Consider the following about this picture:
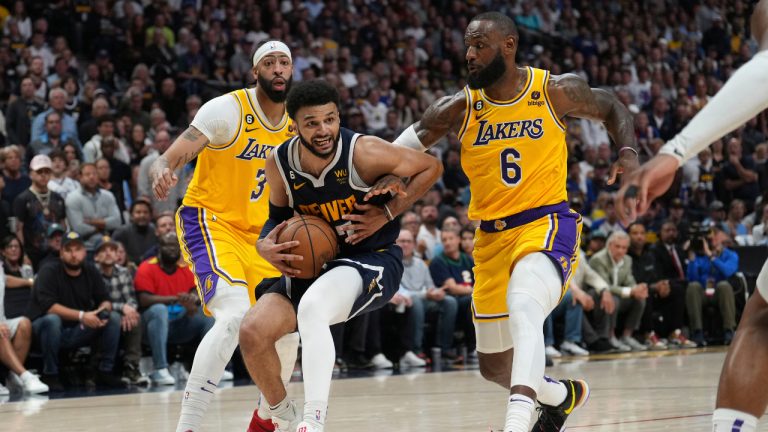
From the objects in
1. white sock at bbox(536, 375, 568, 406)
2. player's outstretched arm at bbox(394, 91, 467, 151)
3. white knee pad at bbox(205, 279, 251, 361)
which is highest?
player's outstretched arm at bbox(394, 91, 467, 151)

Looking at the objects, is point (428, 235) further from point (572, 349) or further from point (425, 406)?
point (425, 406)

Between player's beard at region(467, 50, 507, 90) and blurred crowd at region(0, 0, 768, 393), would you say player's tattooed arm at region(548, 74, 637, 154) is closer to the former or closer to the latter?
player's beard at region(467, 50, 507, 90)

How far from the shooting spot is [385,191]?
17.5ft

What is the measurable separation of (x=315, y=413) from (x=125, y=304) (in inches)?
226

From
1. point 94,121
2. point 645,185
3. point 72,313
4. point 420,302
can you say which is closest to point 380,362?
point 420,302

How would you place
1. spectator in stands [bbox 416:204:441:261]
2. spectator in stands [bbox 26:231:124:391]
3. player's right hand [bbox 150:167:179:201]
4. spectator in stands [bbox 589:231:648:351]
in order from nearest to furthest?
player's right hand [bbox 150:167:179:201] → spectator in stands [bbox 26:231:124:391] → spectator in stands [bbox 416:204:441:261] → spectator in stands [bbox 589:231:648:351]

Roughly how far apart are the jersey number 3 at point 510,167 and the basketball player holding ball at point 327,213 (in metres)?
0.35

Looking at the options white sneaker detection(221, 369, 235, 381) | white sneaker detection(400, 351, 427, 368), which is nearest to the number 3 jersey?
white sneaker detection(221, 369, 235, 381)

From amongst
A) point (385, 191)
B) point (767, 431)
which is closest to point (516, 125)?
point (385, 191)

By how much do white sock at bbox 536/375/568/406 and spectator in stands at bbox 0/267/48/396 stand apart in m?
5.30

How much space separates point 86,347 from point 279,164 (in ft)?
18.5

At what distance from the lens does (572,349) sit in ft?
42.0

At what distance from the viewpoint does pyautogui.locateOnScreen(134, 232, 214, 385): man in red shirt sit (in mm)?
10266

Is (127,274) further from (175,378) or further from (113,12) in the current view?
(113,12)
